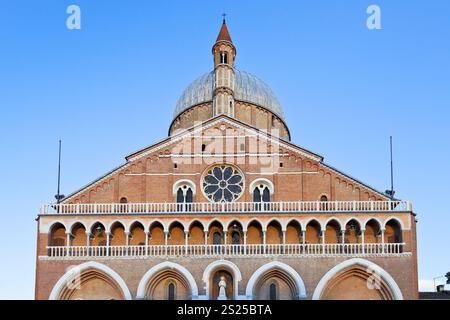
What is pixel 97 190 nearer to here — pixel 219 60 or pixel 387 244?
pixel 219 60

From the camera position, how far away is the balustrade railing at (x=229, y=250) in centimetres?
3575

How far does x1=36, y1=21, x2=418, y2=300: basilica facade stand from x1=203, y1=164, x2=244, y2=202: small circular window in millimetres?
63

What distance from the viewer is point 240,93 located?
53.1 metres

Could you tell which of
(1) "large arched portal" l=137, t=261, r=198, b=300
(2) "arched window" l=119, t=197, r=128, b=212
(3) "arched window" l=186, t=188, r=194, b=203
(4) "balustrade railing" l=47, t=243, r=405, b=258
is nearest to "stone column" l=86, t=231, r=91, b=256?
(4) "balustrade railing" l=47, t=243, r=405, b=258

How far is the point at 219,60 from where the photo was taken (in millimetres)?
44406

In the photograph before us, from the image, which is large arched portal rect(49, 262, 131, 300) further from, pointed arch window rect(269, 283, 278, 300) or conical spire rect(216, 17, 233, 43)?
conical spire rect(216, 17, 233, 43)

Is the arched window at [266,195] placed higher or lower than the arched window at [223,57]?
lower

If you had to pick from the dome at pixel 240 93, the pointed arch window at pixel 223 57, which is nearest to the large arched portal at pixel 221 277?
the pointed arch window at pixel 223 57

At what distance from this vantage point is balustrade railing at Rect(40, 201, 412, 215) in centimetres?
3672

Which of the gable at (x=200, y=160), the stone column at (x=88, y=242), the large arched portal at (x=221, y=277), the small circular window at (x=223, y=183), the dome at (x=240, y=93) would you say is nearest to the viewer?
the large arched portal at (x=221, y=277)

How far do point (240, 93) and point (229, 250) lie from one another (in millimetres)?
19868

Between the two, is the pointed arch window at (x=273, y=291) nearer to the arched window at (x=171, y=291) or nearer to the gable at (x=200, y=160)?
the gable at (x=200, y=160)

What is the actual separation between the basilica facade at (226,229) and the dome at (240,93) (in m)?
14.0
